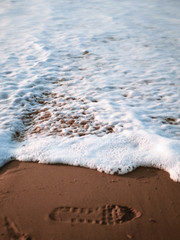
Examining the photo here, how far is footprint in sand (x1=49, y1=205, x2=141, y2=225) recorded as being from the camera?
1.68 m

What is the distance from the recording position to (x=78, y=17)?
29.9 feet

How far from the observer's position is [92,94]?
3721mm

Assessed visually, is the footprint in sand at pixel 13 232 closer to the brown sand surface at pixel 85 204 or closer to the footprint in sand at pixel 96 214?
the brown sand surface at pixel 85 204

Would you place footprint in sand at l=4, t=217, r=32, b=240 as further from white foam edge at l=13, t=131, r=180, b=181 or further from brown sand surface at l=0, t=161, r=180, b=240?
white foam edge at l=13, t=131, r=180, b=181

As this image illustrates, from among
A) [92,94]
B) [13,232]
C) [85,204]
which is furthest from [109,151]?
[92,94]

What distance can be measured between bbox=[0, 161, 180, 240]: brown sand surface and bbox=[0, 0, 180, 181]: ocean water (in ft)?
0.51

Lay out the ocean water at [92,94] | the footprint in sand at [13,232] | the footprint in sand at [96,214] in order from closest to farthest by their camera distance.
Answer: the footprint in sand at [13,232]
the footprint in sand at [96,214]
the ocean water at [92,94]

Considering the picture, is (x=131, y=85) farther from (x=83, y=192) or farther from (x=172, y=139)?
(x=83, y=192)

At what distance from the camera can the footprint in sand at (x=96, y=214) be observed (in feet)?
5.51

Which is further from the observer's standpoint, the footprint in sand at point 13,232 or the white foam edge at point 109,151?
the white foam edge at point 109,151

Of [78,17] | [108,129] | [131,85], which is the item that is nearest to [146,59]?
[131,85]

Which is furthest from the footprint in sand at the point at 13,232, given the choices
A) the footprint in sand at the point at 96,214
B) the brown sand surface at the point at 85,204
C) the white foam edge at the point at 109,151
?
the white foam edge at the point at 109,151

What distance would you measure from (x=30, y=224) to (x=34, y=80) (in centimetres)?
313

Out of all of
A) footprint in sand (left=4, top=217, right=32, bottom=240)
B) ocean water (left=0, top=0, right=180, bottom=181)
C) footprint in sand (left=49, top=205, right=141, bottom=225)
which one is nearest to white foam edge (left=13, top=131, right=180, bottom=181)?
ocean water (left=0, top=0, right=180, bottom=181)
